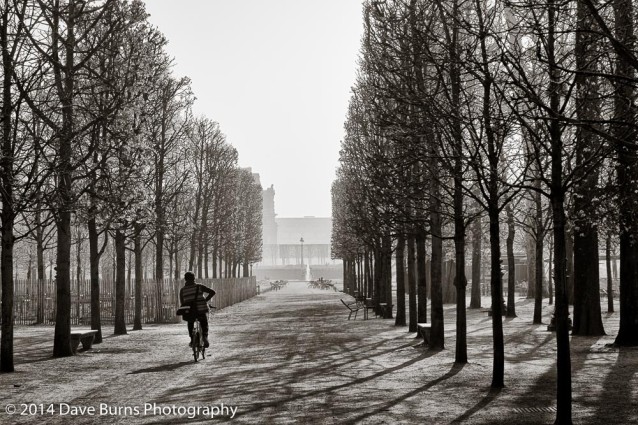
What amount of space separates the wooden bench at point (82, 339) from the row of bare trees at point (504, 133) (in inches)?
296

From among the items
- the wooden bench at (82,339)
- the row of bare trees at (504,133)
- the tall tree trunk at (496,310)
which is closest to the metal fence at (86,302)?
the row of bare trees at (504,133)

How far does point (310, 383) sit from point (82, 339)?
8.47 meters

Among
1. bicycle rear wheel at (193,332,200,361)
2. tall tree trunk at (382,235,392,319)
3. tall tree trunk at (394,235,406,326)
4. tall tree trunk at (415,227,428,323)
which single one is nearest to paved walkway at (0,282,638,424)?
bicycle rear wheel at (193,332,200,361)

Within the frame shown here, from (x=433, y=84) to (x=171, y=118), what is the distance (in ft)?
44.3

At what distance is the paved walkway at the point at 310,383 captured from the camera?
32.8 feet

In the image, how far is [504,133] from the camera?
11195 millimetres

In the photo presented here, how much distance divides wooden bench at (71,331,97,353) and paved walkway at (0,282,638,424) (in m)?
0.25

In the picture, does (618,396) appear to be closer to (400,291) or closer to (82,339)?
(82,339)

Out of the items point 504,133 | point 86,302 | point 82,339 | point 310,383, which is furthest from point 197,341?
point 86,302

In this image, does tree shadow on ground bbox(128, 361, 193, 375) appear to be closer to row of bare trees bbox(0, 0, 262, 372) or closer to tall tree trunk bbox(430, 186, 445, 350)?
row of bare trees bbox(0, 0, 262, 372)

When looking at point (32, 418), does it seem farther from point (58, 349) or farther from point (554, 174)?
point (58, 349)

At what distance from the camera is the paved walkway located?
998 cm

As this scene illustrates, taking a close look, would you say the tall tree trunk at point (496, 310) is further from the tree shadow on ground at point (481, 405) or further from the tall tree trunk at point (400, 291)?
the tall tree trunk at point (400, 291)

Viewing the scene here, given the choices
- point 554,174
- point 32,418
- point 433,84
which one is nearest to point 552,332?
point 433,84
